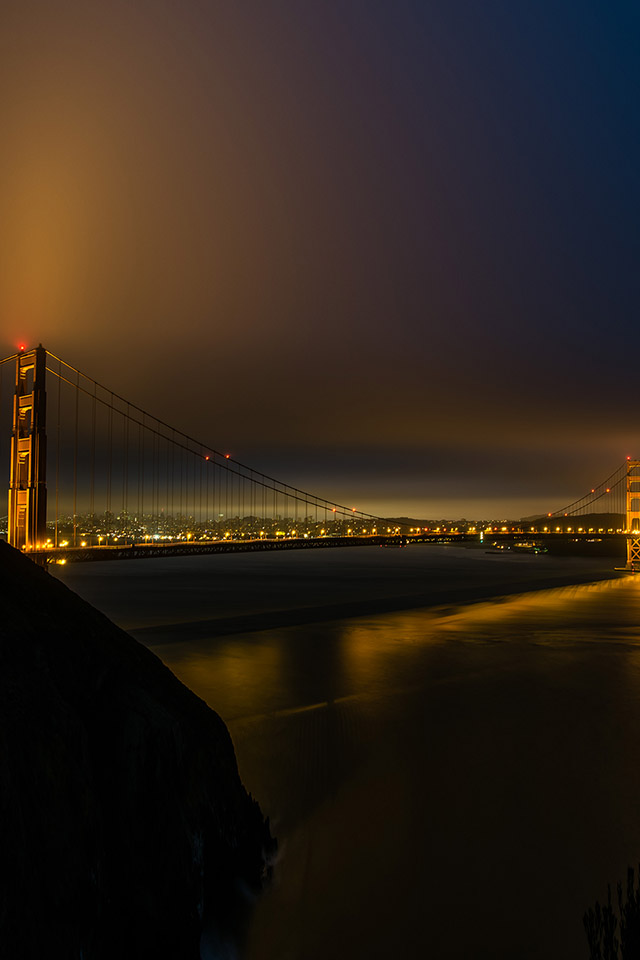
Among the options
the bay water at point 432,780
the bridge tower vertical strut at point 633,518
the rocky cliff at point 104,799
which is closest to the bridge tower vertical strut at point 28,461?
the bay water at point 432,780

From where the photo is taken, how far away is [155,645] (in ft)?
89.0

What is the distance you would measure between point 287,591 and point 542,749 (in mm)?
51652

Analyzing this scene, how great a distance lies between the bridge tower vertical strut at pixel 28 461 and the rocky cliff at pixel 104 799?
25632 mm

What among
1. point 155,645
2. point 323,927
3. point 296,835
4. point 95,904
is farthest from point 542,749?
point 155,645

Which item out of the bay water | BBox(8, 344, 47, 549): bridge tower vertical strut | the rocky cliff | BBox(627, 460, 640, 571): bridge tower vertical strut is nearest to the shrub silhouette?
the bay water

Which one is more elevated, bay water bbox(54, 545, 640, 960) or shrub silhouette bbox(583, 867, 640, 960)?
shrub silhouette bbox(583, 867, 640, 960)

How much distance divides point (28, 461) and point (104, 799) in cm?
3039

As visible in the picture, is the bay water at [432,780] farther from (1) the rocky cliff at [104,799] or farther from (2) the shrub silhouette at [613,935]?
(1) the rocky cliff at [104,799]

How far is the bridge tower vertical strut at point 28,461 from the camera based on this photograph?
100.0 ft

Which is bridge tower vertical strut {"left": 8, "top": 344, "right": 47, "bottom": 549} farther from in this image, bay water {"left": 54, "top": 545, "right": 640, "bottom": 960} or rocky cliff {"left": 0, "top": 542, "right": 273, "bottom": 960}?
rocky cliff {"left": 0, "top": 542, "right": 273, "bottom": 960}

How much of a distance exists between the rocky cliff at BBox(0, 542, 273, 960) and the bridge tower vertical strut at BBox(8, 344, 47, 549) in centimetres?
2563

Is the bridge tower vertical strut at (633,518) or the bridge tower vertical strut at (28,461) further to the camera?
the bridge tower vertical strut at (633,518)

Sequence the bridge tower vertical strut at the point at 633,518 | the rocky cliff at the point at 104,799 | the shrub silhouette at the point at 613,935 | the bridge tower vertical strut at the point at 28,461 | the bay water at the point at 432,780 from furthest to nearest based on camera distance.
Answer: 1. the bridge tower vertical strut at the point at 633,518
2. the bridge tower vertical strut at the point at 28,461
3. the bay water at the point at 432,780
4. the shrub silhouette at the point at 613,935
5. the rocky cliff at the point at 104,799

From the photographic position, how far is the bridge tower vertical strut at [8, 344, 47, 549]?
100.0ft
